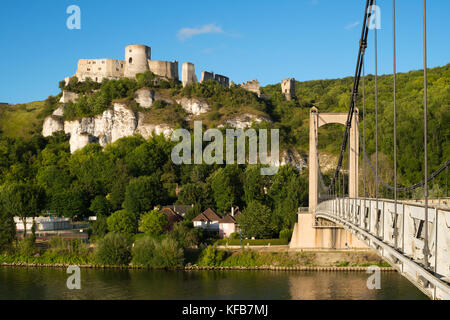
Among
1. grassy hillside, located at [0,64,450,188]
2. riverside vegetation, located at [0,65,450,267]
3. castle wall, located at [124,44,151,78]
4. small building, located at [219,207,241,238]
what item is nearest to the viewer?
riverside vegetation, located at [0,65,450,267]

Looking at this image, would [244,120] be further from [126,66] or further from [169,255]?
[169,255]

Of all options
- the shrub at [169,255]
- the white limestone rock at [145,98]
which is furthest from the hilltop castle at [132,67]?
the shrub at [169,255]

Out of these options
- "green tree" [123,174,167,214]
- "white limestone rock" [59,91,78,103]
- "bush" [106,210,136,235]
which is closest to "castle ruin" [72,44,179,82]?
"white limestone rock" [59,91,78,103]

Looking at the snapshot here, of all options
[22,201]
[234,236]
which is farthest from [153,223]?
[22,201]

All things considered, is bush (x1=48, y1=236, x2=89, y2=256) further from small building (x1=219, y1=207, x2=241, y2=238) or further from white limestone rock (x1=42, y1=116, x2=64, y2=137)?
white limestone rock (x1=42, y1=116, x2=64, y2=137)

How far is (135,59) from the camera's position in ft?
223

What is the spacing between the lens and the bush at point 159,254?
25016 mm

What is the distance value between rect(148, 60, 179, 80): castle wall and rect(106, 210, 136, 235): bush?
130ft

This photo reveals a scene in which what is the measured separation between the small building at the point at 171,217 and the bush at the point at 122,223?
1923mm

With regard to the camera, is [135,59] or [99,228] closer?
[99,228]

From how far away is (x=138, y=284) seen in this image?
2117cm

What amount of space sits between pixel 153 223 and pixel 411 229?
24.6 m

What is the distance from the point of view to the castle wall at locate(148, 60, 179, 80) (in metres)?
68.2
